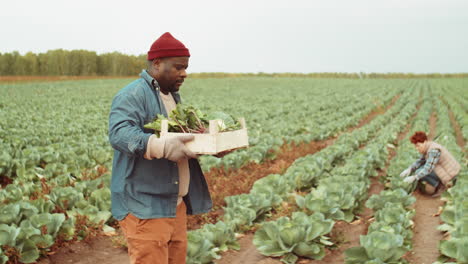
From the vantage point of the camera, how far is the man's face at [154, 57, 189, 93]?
2.62 m

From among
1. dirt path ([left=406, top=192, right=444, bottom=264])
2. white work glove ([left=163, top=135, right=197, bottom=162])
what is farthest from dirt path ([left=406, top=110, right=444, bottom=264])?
white work glove ([left=163, top=135, right=197, bottom=162])

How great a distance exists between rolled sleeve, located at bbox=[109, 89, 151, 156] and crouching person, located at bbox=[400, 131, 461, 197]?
5840 millimetres

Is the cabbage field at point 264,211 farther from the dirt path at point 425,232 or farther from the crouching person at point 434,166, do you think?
the crouching person at point 434,166

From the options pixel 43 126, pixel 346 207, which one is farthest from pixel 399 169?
pixel 43 126

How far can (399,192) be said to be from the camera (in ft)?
20.2

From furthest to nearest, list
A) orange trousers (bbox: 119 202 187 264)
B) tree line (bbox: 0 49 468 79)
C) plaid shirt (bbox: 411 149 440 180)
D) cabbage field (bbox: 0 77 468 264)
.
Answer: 1. tree line (bbox: 0 49 468 79)
2. plaid shirt (bbox: 411 149 440 180)
3. cabbage field (bbox: 0 77 468 264)
4. orange trousers (bbox: 119 202 187 264)

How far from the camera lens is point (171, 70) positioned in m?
2.63

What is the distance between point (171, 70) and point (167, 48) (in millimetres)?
138

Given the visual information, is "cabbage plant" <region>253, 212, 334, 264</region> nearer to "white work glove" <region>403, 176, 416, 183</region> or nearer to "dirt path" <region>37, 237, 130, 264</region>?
"dirt path" <region>37, 237, 130, 264</region>

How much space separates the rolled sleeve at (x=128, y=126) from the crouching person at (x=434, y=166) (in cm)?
584

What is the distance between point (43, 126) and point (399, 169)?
33.9 feet

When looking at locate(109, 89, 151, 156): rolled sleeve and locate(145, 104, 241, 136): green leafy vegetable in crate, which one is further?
locate(145, 104, 241, 136): green leafy vegetable in crate

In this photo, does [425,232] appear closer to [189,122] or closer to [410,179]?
[410,179]

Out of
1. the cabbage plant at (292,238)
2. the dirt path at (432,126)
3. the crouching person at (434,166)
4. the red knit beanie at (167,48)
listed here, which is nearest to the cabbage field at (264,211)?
the cabbage plant at (292,238)
